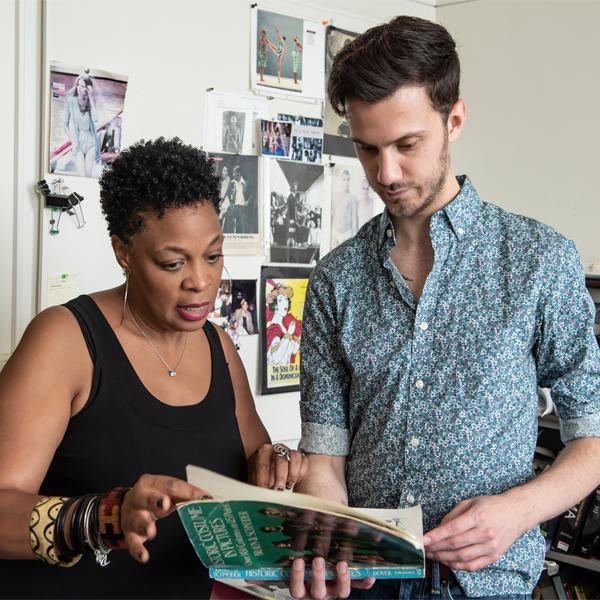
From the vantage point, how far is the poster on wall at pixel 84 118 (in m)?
2.10

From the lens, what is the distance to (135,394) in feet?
4.51

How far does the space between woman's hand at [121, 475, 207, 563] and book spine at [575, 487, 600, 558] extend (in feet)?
6.13

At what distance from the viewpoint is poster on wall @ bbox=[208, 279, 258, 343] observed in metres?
2.46

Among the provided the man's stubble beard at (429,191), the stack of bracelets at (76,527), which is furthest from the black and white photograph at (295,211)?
the stack of bracelets at (76,527)

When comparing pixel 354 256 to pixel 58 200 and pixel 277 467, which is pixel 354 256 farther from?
pixel 58 200

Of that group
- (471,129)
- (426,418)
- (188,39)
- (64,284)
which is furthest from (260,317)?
(426,418)

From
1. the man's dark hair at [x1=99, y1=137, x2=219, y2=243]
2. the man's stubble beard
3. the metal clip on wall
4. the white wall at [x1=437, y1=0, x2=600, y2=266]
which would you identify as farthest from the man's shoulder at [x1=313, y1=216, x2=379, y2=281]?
the white wall at [x1=437, y1=0, x2=600, y2=266]

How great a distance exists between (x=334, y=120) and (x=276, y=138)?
0.26m

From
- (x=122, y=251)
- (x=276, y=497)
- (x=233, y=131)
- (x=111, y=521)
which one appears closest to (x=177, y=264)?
(x=122, y=251)

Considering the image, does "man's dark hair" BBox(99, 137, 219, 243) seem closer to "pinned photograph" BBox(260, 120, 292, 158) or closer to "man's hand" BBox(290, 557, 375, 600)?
"man's hand" BBox(290, 557, 375, 600)

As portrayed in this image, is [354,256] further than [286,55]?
No

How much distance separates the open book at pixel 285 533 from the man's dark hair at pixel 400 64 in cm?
62

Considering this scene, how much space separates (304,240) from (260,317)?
0.30 metres

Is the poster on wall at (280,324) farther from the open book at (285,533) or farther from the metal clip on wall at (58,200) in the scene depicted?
the open book at (285,533)
